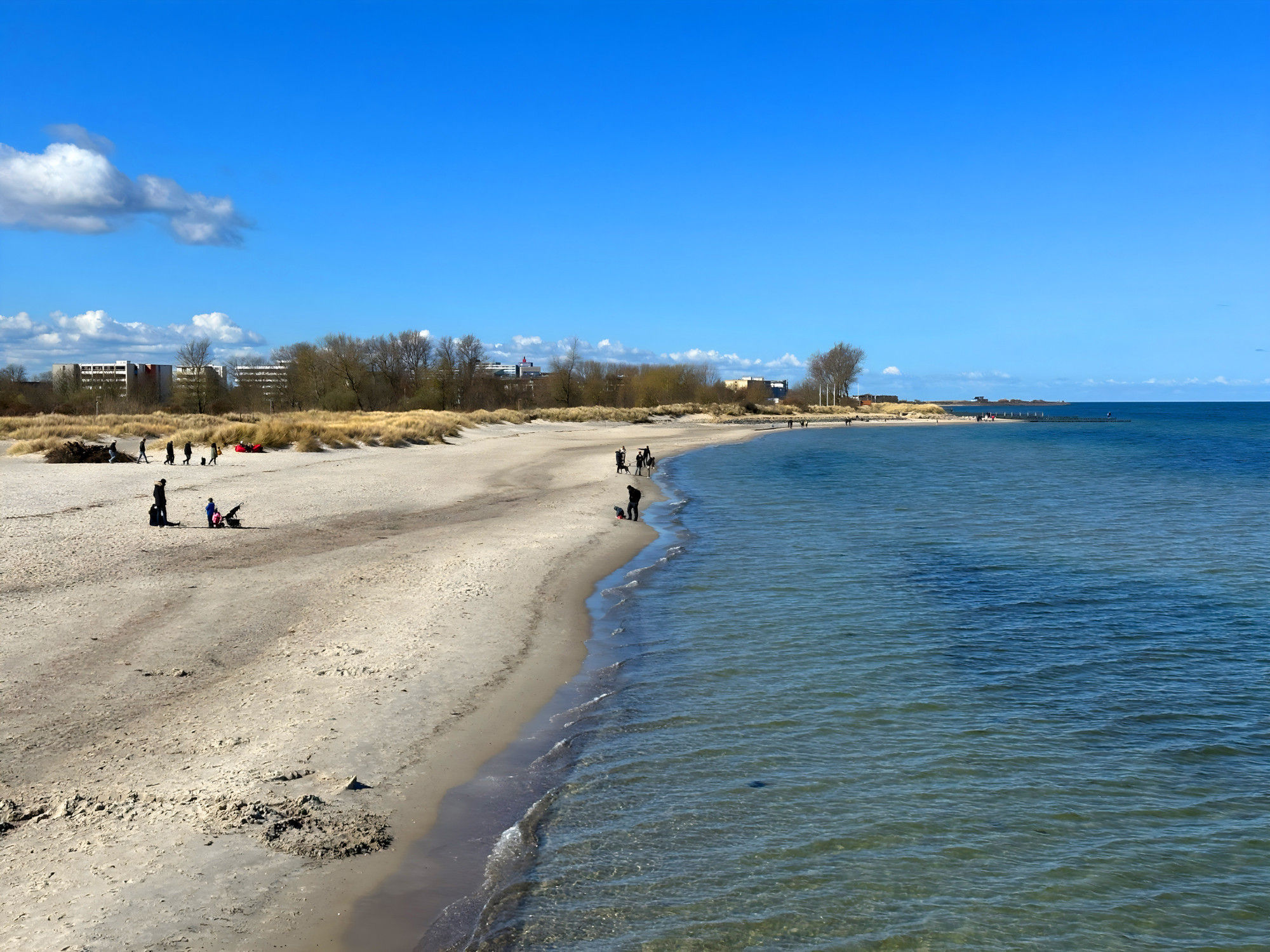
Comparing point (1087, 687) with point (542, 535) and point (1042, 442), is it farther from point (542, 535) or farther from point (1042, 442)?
point (1042, 442)

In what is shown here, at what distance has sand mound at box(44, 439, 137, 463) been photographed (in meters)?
37.9

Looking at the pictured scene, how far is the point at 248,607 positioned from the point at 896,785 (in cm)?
994

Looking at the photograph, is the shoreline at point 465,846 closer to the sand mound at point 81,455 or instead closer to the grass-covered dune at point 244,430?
the sand mound at point 81,455

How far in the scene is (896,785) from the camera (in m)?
8.26

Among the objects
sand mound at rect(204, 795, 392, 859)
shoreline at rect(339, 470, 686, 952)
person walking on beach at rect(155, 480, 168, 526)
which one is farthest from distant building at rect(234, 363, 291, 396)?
sand mound at rect(204, 795, 392, 859)

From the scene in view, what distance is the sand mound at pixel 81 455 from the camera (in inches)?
1491

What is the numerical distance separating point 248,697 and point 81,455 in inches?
1396

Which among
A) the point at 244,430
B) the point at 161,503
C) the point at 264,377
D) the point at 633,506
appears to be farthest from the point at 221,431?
the point at 264,377

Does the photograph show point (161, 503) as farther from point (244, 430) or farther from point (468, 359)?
point (468, 359)

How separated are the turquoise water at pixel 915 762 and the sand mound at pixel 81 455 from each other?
30.0m

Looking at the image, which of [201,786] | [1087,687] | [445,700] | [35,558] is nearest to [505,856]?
[201,786]

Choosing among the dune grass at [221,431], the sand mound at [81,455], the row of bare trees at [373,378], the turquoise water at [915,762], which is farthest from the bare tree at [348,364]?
the turquoise water at [915,762]

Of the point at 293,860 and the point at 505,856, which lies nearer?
the point at 293,860

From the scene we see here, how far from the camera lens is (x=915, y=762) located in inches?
346
